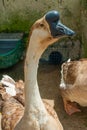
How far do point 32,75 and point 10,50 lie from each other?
303cm

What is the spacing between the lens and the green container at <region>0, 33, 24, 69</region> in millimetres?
5316

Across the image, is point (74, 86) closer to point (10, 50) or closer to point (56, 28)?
point (10, 50)

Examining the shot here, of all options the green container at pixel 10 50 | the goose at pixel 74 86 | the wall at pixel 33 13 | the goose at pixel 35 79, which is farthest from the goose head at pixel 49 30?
the wall at pixel 33 13

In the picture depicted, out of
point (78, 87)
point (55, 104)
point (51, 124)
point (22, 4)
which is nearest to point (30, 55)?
point (51, 124)

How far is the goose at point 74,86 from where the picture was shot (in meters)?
4.05

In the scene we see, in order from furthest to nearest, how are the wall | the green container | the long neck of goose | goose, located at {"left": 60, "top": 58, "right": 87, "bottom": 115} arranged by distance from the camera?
the wall < the green container < goose, located at {"left": 60, "top": 58, "right": 87, "bottom": 115} < the long neck of goose

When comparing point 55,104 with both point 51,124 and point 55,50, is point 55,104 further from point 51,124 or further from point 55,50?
point 51,124

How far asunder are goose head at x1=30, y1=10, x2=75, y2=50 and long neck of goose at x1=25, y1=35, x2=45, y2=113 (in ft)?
0.18

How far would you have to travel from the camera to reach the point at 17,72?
18.0ft

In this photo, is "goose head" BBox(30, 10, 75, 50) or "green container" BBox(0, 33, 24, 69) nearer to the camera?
"goose head" BBox(30, 10, 75, 50)

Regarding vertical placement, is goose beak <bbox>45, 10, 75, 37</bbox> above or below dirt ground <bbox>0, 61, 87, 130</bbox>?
above

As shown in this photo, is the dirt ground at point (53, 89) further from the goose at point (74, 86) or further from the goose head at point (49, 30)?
the goose head at point (49, 30)

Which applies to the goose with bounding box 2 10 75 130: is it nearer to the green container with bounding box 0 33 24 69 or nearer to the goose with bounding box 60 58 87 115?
the goose with bounding box 60 58 87 115

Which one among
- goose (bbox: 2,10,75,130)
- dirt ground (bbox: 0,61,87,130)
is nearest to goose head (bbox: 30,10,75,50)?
goose (bbox: 2,10,75,130)
